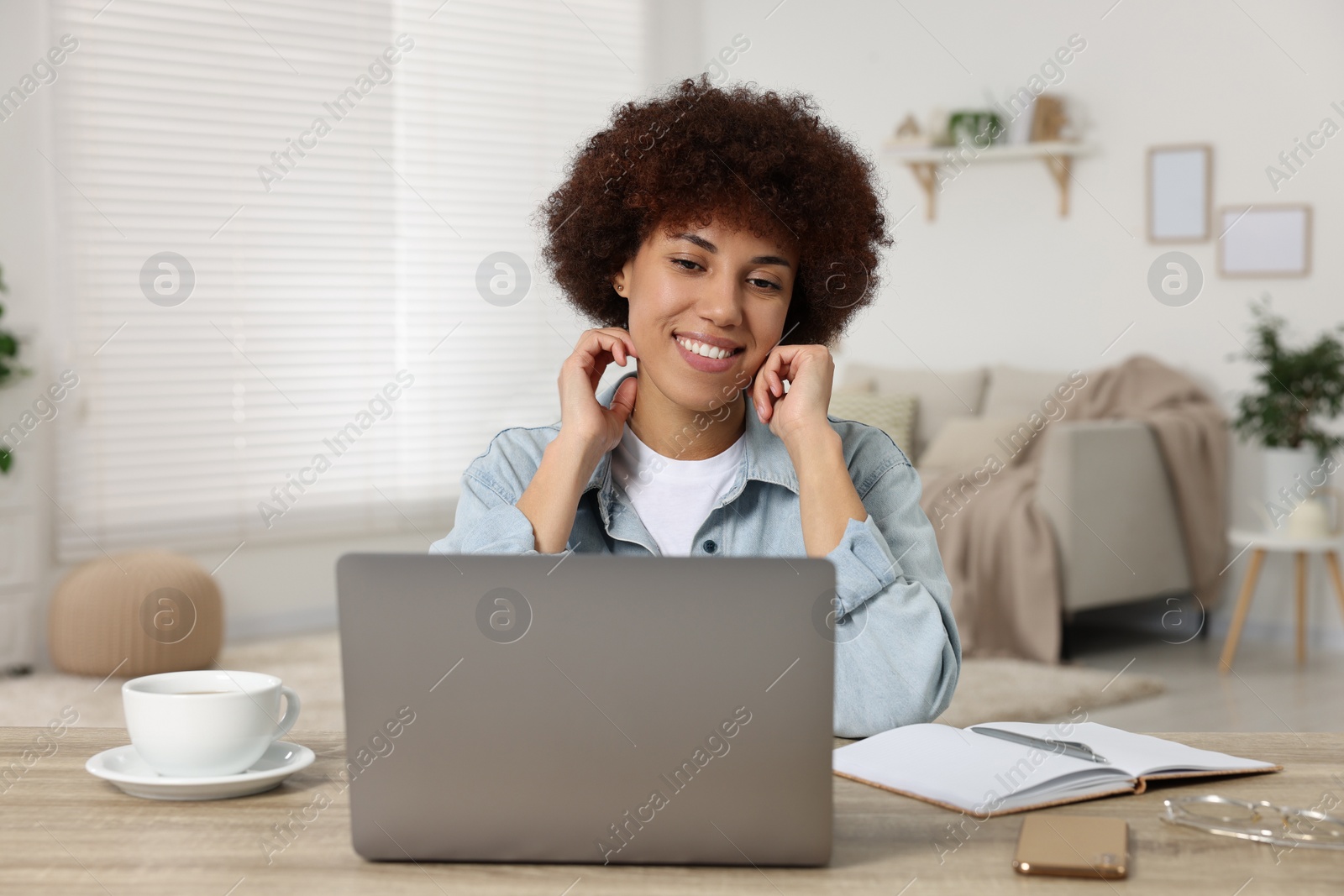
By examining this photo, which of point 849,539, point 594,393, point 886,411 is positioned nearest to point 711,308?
point 594,393

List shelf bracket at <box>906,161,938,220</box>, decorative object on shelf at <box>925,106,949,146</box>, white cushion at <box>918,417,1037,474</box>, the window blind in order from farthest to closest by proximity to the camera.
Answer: shelf bracket at <box>906,161,938,220</box> < decorative object on shelf at <box>925,106,949,146</box> < white cushion at <box>918,417,1037,474</box> < the window blind

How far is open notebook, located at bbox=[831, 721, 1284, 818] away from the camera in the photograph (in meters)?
1.00

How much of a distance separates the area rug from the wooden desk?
8.13 feet

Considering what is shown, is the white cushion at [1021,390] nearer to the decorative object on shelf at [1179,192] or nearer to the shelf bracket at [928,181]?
the decorative object on shelf at [1179,192]

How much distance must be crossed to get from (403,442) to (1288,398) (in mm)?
3244

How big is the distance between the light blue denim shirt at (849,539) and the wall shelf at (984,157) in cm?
403

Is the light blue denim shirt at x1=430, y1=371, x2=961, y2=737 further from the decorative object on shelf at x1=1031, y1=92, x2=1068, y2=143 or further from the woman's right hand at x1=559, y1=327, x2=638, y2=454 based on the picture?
the decorative object on shelf at x1=1031, y1=92, x2=1068, y2=143

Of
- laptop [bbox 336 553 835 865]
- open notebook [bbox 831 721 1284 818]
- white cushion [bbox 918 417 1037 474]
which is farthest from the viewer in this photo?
white cushion [bbox 918 417 1037 474]

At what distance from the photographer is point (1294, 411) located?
14.9 ft

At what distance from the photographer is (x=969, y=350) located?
5664 mm

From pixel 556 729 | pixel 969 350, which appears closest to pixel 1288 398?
pixel 969 350

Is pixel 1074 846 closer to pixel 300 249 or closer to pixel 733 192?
pixel 733 192

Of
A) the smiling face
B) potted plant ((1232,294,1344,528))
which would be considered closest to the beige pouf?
the smiling face

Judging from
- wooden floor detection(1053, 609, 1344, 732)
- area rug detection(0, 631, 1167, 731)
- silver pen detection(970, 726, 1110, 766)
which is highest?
silver pen detection(970, 726, 1110, 766)
